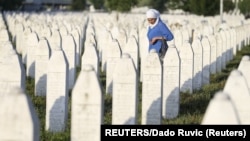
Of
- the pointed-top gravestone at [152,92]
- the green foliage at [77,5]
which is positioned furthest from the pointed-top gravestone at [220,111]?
the green foliage at [77,5]

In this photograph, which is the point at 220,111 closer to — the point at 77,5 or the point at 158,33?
the point at 158,33

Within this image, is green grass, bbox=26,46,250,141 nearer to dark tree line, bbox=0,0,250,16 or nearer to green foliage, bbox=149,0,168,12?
dark tree line, bbox=0,0,250,16

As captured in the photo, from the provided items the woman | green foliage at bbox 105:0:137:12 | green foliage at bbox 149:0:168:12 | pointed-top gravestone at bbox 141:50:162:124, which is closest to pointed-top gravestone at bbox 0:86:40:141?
pointed-top gravestone at bbox 141:50:162:124

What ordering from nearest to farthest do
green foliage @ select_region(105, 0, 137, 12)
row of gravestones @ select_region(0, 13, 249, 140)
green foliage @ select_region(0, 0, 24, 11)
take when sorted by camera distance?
row of gravestones @ select_region(0, 13, 249, 140) → green foliage @ select_region(105, 0, 137, 12) → green foliage @ select_region(0, 0, 24, 11)

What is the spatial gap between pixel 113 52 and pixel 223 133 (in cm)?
709

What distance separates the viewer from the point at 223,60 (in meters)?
17.8

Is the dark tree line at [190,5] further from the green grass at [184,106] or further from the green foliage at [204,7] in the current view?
the green grass at [184,106]

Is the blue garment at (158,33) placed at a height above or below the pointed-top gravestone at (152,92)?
above

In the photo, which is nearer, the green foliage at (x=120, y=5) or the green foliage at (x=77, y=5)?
the green foliage at (x=120, y=5)

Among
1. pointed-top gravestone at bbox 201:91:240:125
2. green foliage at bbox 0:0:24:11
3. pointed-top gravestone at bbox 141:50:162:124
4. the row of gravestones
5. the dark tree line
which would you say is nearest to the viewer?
pointed-top gravestone at bbox 201:91:240:125

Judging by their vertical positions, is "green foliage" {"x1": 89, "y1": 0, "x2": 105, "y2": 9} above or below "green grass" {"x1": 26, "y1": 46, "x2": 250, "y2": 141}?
above

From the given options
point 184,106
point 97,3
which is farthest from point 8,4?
point 184,106

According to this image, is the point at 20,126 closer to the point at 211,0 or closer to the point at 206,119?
the point at 206,119

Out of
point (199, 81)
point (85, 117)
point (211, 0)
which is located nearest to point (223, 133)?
point (85, 117)
